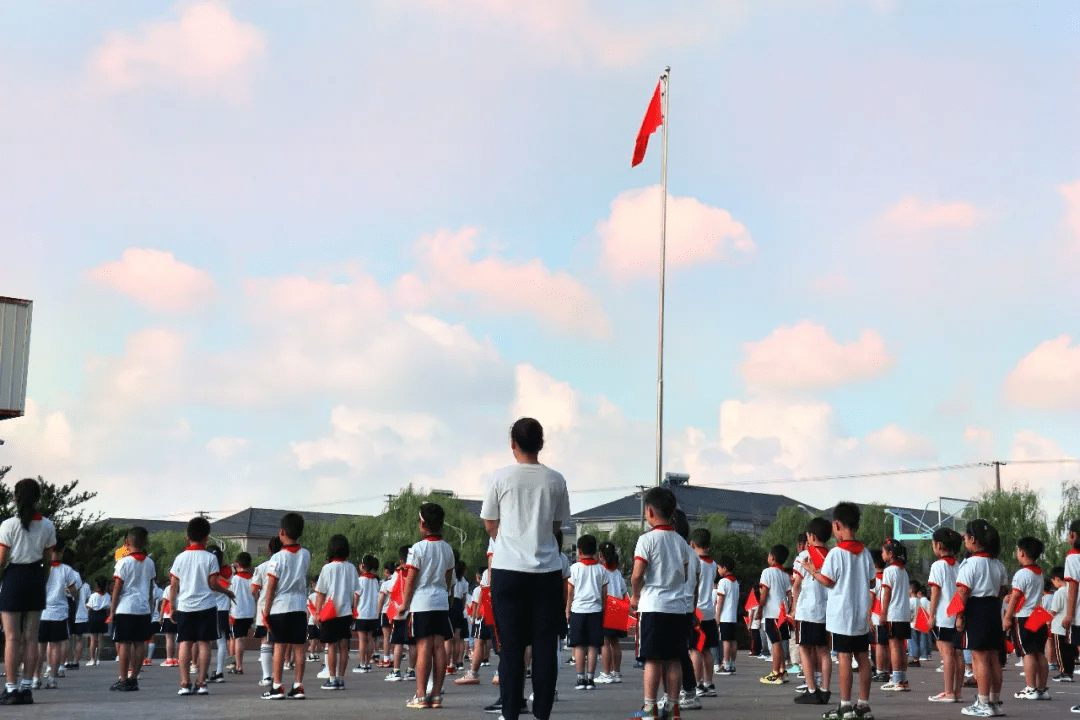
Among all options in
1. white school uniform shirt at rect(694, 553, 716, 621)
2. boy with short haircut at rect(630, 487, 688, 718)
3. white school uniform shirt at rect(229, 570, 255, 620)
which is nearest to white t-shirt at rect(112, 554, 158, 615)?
white school uniform shirt at rect(229, 570, 255, 620)

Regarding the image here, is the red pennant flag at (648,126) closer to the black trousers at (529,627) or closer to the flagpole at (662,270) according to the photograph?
the flagpole at (662,270)

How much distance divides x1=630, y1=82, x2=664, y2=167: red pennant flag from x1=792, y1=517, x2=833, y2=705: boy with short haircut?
22687 millimetres

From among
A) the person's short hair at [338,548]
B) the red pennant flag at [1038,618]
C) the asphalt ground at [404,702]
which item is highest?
the person's short hair at [338,548]

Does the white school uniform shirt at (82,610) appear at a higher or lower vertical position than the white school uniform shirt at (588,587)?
lower

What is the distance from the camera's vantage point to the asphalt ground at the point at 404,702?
1164cm

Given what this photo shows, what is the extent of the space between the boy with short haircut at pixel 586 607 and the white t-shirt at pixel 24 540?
6.22 meters

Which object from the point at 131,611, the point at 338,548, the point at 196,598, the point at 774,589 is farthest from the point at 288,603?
the point at 774,589

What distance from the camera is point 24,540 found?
12.6 m

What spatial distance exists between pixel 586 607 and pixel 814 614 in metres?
3.84

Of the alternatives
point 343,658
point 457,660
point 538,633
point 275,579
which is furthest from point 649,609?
point 457,660

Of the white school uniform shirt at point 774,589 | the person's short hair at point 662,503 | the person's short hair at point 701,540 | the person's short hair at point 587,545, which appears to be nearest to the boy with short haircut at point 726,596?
the white school uniform shirt at point 774,589

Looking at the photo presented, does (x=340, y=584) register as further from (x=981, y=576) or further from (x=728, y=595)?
(x=981, y=576)

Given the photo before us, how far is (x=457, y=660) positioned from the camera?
23.0 metres

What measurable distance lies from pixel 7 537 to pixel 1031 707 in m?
10.7
